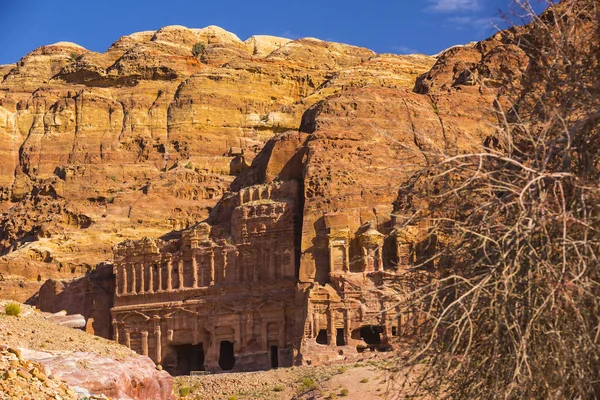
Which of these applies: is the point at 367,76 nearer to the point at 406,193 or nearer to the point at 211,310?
the point at 211,310

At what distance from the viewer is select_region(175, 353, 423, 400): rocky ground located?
48.7 metres

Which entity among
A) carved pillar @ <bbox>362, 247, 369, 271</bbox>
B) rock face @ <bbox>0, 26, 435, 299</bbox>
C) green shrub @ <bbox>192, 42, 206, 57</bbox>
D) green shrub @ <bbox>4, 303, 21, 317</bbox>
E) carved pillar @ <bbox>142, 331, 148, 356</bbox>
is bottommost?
carved pillar @ <bbox>142, 331, 148, 356</bbox>

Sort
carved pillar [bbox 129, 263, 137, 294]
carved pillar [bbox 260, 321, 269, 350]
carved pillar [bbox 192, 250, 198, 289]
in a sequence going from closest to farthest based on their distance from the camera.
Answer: carved pillar [bbox 260, 321, 269, 350]
carved pillar [bbox 192, 250, 198, 289]
carved pillar [bbox 129, 263, 137, 294]

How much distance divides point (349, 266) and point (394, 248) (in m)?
2.38

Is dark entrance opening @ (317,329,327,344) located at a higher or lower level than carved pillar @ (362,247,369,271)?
lower

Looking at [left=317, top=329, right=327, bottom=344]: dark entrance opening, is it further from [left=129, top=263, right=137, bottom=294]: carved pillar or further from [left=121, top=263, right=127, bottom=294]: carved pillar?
[left=121, top=263, right=127, bottom=294]: carved pillar

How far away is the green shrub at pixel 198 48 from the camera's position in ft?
423

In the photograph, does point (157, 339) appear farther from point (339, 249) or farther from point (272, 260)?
point (339, 249)

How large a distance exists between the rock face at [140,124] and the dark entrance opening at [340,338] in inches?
1083

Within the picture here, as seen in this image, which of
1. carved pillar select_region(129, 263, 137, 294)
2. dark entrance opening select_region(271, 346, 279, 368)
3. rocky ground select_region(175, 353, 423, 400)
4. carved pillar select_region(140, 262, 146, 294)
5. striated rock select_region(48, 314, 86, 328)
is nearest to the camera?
rocky ground select_region(175, 353, 423, 400)

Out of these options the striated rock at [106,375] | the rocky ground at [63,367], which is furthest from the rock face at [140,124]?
the striated rock at [106,375]

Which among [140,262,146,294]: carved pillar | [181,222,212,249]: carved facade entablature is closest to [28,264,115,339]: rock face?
[140,262,146,294]: carved pillar

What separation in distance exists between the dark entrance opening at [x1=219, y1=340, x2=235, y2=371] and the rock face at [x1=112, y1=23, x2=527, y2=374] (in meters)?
0.08

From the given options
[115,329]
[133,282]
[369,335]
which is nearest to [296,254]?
[369,335]
